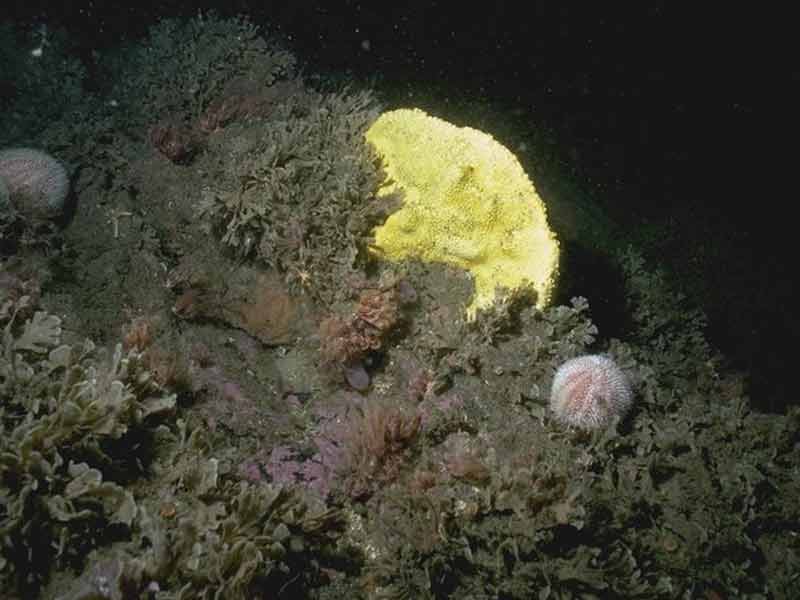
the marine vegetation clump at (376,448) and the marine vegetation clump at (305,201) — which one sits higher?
the marine vegetation clump at (305,201)

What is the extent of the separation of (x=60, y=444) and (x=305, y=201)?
2.64m

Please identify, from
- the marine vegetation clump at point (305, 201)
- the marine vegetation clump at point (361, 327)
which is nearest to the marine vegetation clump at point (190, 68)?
the marine vegetation clump at point (305, 201)

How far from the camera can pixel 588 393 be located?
13.2ft

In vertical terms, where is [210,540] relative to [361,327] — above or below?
below

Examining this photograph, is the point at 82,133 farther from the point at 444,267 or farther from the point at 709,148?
the point at 709,148

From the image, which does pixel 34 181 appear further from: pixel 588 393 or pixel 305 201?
pixel 588 393

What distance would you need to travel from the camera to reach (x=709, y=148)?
1316 centimetres

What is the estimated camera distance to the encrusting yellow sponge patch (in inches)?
180

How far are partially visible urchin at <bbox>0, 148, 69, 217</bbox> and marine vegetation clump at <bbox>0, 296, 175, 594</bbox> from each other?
63.2 inches

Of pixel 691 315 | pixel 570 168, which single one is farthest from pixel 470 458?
pixel 570 168

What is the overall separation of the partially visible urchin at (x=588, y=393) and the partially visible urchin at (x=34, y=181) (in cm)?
484

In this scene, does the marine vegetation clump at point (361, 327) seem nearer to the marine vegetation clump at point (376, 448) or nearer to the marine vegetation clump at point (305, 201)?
the marine vegetation clump at point (305, 201)

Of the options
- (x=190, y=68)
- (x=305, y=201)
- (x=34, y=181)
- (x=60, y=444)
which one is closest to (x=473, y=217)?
(x=305, y=201)

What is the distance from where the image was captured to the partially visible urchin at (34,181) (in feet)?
16.8
